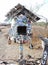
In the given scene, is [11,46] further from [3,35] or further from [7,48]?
[3,35]

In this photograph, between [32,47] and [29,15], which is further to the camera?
[32,47]

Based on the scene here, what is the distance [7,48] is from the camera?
19.5 m

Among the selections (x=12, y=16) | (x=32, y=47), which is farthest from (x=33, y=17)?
(x=32, y=47)

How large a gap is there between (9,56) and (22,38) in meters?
4.45

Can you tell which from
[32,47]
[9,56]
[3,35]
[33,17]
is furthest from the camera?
[3,35]

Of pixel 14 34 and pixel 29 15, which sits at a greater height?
pixel 29 15

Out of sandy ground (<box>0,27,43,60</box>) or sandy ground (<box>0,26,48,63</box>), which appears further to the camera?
sandy ground (<box>0,27,43,60</box>)

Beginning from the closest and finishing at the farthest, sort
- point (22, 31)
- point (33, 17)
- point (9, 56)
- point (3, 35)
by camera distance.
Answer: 1. point (33, 17)
2. point (22, 31)
3. point (9, 56)
4. point (3, 35)

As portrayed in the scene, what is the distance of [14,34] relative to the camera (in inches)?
507

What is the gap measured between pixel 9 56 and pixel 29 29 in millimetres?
4536

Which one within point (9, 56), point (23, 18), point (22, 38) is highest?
point (23, 18)

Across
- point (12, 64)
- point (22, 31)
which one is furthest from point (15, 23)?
point (12, 64)

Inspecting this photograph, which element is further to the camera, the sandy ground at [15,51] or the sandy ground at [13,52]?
the sandy ground at [13,52]

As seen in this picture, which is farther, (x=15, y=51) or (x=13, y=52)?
(x=15, y=51)
